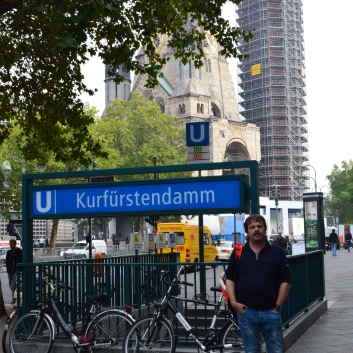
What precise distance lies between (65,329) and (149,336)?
118 centimetres

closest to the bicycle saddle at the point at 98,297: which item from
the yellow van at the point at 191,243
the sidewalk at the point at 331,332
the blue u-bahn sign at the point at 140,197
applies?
the sidewalk at the point at 331,332

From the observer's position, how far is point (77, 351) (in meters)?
8.00

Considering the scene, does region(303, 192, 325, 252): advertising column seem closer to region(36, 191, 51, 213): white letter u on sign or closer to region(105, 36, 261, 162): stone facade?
region(36, 191, 51, 213): white letter u on sign

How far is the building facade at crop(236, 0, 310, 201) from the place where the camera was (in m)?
113

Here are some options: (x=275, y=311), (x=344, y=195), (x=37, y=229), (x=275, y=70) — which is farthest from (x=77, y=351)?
(x=344, y=195)

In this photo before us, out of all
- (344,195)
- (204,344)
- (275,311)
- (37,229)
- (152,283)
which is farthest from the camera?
(344,195)

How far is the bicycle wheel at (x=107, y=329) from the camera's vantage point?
7.82m

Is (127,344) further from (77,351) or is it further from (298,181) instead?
(298,181)

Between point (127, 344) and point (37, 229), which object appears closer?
point (127, 344)

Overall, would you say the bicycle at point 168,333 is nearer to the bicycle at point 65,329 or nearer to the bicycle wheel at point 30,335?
the bicycle at point 65,329

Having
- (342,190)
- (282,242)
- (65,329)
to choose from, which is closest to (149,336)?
(65,329)

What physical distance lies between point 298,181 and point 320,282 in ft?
338

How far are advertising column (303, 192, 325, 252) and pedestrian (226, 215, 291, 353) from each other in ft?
90.2

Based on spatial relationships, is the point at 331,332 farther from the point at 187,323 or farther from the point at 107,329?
the point at 107,329
